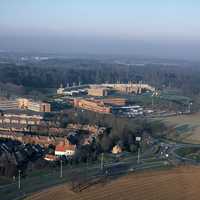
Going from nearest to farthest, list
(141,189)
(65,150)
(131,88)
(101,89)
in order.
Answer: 1. (141,189)
2. (65,150)
3. (101,89)
4. (131,88)

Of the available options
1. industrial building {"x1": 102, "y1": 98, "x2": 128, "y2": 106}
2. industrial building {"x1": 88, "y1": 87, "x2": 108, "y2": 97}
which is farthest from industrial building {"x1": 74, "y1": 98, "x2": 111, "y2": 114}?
industrial building {"x1": 88, "y1": 87, "x2": 108, "y2": 97}

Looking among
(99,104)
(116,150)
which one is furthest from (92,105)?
(116,150)

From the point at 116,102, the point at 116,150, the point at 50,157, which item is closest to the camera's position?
the point at 50,157

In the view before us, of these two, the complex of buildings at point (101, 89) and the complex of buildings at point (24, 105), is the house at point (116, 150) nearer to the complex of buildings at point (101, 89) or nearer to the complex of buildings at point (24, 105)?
the complex of buildings at point (24, 105)

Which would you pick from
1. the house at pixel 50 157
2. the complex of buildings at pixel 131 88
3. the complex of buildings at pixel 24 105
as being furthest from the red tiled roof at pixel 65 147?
the complex of buildings at pixel 131 88

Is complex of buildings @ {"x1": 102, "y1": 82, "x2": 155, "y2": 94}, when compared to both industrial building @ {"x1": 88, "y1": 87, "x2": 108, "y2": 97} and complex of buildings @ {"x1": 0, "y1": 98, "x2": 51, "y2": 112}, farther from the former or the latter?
complex of buildings @ {"x1": 0, "y1": 98, "x2": 51, "y2": 112}

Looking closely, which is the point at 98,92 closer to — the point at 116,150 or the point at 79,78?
the point at 79,78
